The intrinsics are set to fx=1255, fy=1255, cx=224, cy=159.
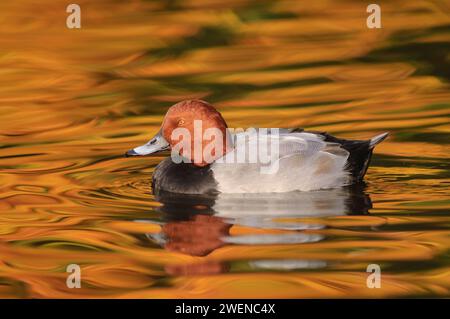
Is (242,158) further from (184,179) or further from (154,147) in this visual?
(154,147)

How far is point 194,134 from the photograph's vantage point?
32.5 feet

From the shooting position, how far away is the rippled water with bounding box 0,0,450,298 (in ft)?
25.4

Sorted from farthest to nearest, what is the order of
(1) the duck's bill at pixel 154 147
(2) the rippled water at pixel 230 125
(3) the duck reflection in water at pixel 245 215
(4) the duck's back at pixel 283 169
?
(1) the duck's bill at pixel 154 147 → (4) the duck's back at pixel 283 169 → (3) the duck reflection in water at pixel 245 215 → (2) the rippled water at pixel 230 125

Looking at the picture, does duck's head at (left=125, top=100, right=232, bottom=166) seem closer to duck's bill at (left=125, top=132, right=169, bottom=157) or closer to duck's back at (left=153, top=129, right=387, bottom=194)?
duck's bill at (left=125, top=132, right=169, bottom=157)

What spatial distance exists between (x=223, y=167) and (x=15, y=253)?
2.07 m

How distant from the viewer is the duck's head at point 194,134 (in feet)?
32.3

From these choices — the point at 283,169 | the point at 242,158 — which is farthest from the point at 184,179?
the point at 283,169

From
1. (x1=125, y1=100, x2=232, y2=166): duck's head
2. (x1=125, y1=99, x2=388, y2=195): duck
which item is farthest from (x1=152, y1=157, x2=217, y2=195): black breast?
(x1=125, y1=100, x2=232, y2=166): duck's head

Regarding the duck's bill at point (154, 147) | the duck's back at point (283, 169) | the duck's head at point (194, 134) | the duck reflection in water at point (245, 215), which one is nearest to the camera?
the duck reflection in water at point (245, 215)

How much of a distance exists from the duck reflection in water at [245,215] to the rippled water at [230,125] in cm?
2

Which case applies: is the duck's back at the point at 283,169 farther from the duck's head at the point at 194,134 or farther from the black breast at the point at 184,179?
the duck's head at the point at 194,134

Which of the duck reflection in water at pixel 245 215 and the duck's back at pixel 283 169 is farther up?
the duck's back at pixel 283 169

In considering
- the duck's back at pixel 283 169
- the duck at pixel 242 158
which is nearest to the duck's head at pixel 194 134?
the duck at pixel 242 158

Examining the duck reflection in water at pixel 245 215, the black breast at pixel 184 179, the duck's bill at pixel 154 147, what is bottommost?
the duck reflection in water at pixel 245 215
